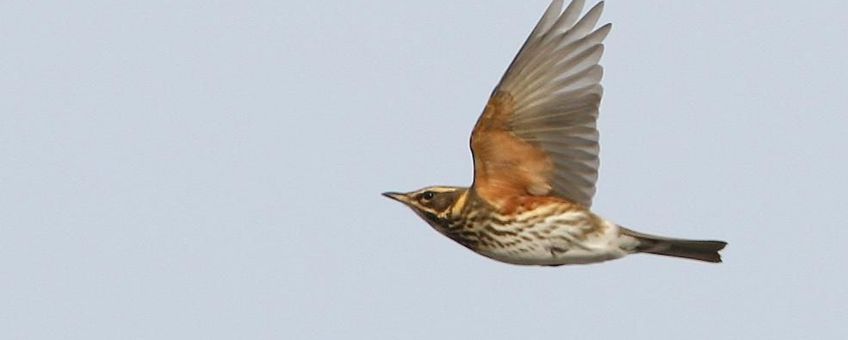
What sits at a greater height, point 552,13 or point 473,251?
point 552,13

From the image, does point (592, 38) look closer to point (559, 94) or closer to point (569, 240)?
point (559, 94)

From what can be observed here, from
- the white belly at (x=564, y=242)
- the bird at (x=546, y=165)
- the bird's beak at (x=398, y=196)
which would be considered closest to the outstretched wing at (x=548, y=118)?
the bird at (x=546, y=165)

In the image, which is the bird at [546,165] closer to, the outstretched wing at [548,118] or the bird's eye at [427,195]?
the outstretched wing at [548,118]

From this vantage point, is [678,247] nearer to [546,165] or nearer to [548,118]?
[546,165]

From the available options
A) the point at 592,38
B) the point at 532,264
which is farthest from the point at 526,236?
the point at 592,38

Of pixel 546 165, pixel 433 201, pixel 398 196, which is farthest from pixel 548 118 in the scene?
pixel 398 196

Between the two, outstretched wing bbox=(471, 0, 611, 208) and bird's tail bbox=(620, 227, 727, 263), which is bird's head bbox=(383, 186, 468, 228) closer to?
outstretched wing bbox=(471, 0, 611, 208)
